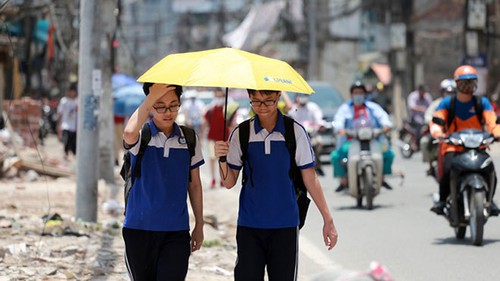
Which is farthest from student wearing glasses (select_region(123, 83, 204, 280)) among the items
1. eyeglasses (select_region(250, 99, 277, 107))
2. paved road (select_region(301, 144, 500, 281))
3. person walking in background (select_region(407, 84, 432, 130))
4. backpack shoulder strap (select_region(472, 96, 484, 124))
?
person walking in background (select_region(407, 84, 432, 130))

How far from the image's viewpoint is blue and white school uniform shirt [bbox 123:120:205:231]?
597 centimetres

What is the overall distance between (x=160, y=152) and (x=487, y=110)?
18.8 feet

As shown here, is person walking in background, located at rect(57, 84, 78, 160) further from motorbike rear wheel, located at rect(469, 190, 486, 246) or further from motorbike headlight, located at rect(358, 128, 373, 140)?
motorbike rear wheel, located at rect(469, 190, 486, 246)

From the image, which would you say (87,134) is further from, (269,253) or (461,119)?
(269,253)

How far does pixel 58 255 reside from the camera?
9.94 m

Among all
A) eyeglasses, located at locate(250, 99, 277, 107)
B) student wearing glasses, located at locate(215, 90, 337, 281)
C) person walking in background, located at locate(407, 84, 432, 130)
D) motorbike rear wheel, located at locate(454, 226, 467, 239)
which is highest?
person walking in background, located at locate(407, 84, 432, 130)

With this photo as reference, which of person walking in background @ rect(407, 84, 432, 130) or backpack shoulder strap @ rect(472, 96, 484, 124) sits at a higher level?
person walking in background @ rect(407, 84, 432, 130)

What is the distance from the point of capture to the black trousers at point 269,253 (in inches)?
238

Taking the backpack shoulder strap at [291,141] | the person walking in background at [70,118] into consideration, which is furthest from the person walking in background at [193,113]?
the backpack shoulder strap at [291,141]

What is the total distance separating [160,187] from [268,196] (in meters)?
0.58

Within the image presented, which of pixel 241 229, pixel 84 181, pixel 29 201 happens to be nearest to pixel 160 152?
pixel 241 229

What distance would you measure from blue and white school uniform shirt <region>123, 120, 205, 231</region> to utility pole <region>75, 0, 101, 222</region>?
6543 millimetres

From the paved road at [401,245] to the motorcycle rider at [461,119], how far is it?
0.54 metres

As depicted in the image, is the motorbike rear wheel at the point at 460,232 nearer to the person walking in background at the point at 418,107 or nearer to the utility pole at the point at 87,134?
the utility pole at the point at 87,134
